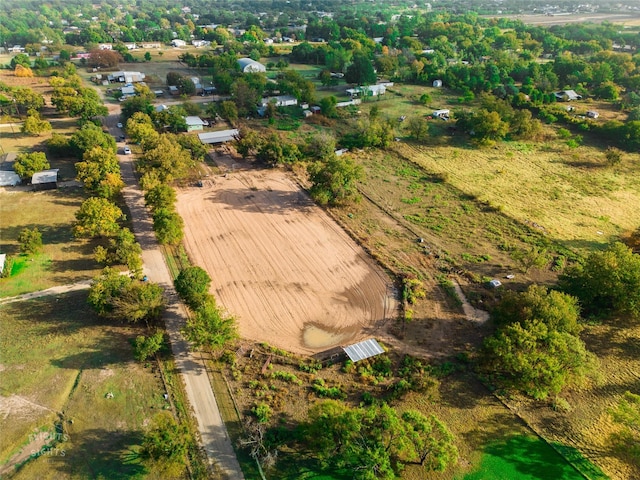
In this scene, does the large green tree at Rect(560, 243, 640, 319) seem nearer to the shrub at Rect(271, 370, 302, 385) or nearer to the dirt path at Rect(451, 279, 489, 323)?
the dirt path at Rect(451, 279, 489, 323)

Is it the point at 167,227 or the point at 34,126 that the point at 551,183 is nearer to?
the point at 167,227

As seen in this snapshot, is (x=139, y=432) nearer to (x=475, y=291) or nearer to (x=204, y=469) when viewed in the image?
(x=204, y=469)

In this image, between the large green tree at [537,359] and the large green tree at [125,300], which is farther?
the large green tree at [125,300]

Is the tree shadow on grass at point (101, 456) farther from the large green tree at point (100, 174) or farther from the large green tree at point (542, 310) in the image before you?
the large green tree at point (100, 174)

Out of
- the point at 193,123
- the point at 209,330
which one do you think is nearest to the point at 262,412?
the point at 209,330

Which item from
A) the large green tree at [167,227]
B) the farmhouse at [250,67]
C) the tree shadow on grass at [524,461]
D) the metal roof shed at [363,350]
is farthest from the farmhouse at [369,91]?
the tree shadow on grass at [524,461]

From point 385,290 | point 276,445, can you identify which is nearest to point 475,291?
point 385,290
